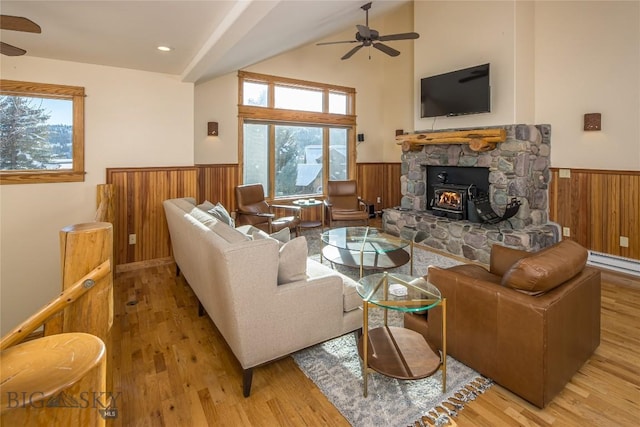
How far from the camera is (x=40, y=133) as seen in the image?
377cm

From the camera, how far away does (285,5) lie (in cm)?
231

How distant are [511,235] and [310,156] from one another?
3917 mm

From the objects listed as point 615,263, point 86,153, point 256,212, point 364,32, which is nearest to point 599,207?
point 615,263

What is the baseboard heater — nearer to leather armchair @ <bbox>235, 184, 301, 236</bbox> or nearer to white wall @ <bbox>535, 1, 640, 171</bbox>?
white wall @ <bbox>535, 1, 640, 171</bbox>

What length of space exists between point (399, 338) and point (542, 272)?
928mm

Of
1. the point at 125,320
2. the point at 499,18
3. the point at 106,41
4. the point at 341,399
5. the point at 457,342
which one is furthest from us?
the point at 499,18

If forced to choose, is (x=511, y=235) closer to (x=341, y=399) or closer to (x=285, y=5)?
(x=341, y=399)

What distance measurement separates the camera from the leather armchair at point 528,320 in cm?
178

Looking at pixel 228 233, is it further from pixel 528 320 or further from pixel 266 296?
pixel 528 320

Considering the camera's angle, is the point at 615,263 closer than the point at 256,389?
No

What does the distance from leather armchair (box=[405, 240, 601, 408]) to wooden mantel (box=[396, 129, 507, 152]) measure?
2606 mm

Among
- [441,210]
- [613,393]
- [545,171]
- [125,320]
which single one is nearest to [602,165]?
[545,171]

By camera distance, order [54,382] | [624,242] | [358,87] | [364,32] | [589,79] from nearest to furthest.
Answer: [54,382], [364,32], [624,242], [589,79], [358,87]

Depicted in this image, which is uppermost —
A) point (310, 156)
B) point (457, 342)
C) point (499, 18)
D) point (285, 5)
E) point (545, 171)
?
point (499, 18)
